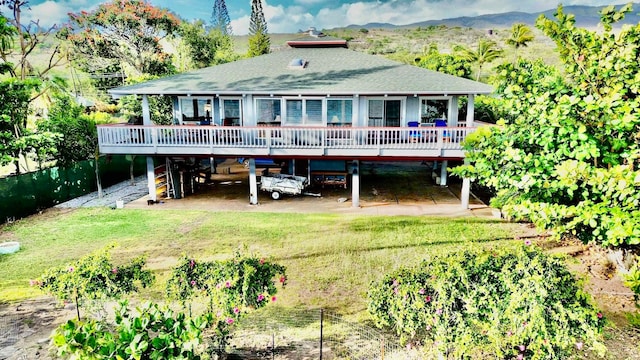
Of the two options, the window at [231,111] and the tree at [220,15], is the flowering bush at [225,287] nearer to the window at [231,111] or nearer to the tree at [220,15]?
the window at [231,111]

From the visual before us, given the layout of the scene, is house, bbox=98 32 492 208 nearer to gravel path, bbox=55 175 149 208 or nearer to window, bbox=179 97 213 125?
window, bbox=179 97 213 125

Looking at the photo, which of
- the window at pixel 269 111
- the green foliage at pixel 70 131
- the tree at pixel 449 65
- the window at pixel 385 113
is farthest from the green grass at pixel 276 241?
the tree at pixel 449 65

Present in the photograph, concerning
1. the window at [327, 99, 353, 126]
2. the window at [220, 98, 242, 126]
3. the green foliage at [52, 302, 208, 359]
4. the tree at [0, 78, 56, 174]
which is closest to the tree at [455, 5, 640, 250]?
the green foliage at [52, 302, 208, 359]

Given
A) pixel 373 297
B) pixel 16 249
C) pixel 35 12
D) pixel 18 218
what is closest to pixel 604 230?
pixel 373 297

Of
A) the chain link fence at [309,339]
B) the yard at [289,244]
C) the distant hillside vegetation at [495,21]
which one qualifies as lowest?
the chain link fence at [309,339]

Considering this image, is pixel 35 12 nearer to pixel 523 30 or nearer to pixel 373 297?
pixel 523 30
